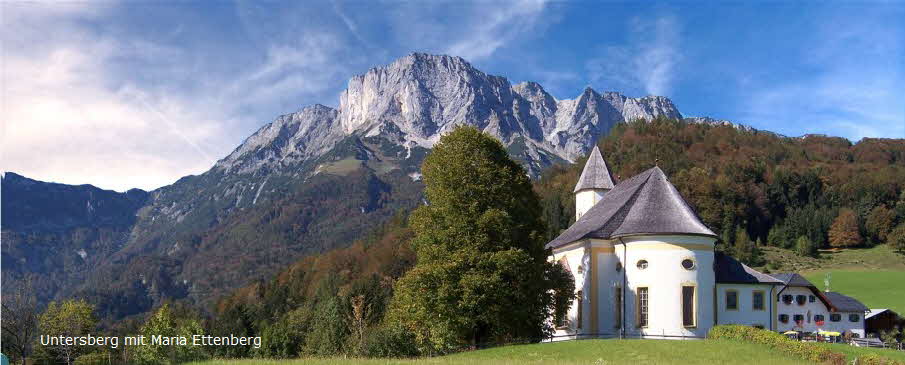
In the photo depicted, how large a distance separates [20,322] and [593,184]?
42.5 m

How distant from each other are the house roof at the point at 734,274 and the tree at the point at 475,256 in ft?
29.8

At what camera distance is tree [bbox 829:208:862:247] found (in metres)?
112

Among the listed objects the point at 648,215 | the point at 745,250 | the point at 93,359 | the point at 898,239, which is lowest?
the point at 93,359

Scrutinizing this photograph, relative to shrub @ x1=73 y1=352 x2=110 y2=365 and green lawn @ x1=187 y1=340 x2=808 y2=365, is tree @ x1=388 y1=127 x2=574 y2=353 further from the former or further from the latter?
shrub @ x1=73 y1=352 x2=110 y2=365

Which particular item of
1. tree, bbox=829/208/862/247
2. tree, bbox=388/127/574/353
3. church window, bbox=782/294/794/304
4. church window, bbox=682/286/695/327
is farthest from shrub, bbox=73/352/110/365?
tree, bbox=829/208/862/247

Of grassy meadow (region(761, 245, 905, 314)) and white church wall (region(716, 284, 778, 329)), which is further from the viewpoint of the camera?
grassy meadow (region(761, 245, 905, 314))

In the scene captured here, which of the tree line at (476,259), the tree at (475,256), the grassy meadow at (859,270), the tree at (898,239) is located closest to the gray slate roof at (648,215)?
the tree line at (476,259)

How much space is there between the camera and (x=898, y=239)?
105375 mm

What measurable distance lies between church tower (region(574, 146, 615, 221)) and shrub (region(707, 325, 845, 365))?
87.3 ft

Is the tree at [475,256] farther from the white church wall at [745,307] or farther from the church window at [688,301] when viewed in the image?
the white church wall at [745,307]

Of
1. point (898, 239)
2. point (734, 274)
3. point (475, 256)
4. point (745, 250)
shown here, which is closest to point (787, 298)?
point (734, 274)

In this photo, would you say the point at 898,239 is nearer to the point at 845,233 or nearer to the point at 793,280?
the point at 845,233

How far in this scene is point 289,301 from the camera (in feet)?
419

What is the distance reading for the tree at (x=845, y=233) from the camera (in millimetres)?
111625
